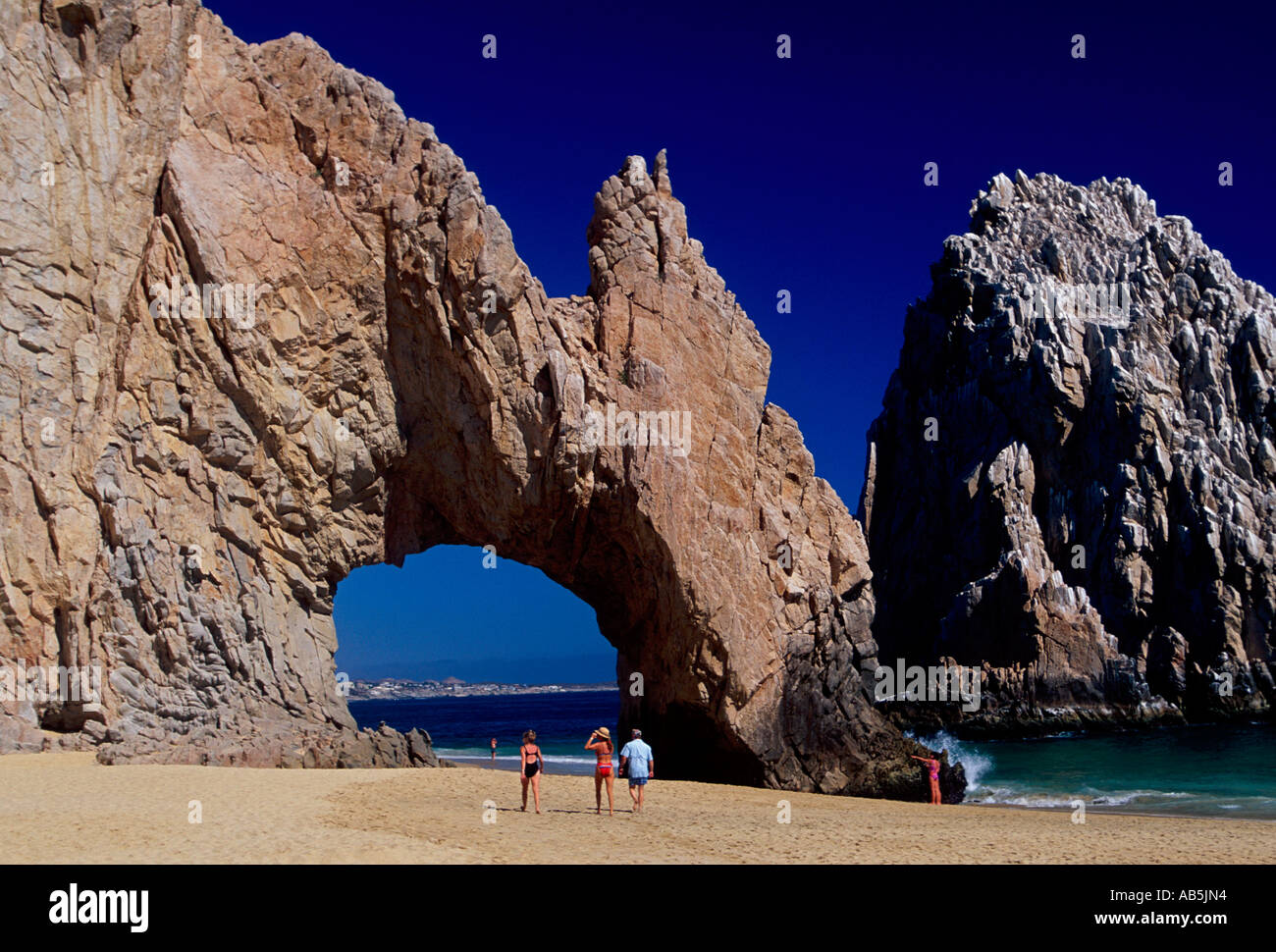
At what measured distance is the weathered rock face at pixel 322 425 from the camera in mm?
20578

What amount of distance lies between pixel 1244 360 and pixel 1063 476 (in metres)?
12.5

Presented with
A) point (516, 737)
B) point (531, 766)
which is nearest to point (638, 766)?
point (531, 766)

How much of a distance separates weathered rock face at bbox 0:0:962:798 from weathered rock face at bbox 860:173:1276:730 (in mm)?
32910

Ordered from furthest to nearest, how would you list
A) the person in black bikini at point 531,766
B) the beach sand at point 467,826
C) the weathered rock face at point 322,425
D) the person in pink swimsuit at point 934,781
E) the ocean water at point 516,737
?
the ocean water at point 516,737 < the person in pink swimsuit at point 934,781 < the weathered rock face at point 322,425 < the person in black bikini at point 531,766 < the beach sand at point 467,826

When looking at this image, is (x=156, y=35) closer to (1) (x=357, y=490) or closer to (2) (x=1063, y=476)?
(1) (x=357, y=490)

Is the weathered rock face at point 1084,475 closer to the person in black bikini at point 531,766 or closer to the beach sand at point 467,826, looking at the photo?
the beach sand at point 467,826

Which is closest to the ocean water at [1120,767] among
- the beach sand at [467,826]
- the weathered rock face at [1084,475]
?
the beach sand at [467,826]

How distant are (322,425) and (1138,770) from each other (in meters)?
29.4

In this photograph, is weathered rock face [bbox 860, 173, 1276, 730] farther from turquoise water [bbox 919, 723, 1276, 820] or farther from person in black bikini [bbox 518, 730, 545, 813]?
person in black bikini [bbox 518, 730, 545, 813]

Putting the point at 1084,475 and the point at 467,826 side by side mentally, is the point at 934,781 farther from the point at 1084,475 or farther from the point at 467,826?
the point at 1084,475

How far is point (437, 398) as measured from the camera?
24.0 meters

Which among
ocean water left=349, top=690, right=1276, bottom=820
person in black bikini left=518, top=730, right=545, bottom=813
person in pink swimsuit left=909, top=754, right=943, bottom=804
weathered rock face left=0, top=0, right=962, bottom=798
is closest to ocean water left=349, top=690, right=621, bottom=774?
ocean water left=349, top=690, right=1276, bottom=820

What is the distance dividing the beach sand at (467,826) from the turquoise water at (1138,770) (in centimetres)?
470

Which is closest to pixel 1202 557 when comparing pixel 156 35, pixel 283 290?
pixel 283 290
